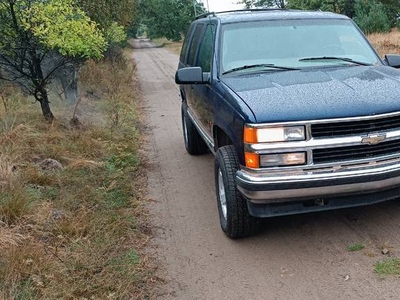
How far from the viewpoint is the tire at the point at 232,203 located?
3.92 meters

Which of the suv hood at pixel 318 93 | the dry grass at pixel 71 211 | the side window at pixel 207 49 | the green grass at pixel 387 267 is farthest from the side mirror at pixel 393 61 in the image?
the dry grass at pixel 71 211

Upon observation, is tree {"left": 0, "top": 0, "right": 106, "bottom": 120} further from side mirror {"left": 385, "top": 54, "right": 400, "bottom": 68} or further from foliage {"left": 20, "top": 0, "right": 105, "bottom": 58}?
side mirror {"left": 385, "top": 54, "right": 400, "bottom": 68}

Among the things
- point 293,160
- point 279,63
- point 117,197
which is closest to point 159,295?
point 293,160

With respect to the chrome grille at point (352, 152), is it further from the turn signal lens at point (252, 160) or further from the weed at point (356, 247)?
the weed at point (356, 247)

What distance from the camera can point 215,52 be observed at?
4.85 meters

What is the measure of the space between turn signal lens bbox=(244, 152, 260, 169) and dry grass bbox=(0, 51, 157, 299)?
47.8 inches

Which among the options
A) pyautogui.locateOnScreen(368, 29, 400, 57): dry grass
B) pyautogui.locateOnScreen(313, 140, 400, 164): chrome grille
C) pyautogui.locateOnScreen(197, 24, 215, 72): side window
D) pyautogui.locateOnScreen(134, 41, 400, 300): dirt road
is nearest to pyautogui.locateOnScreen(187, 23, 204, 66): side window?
pyautogui.locateOnScreen(197, 24, 215, 72): side window

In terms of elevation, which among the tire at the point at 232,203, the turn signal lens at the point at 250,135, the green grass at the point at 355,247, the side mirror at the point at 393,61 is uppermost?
the side mirror at the point at 393,61

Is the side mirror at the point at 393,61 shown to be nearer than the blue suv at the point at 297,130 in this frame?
No

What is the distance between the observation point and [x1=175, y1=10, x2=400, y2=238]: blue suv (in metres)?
3.44

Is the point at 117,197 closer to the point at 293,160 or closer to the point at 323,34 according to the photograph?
the point at 293,160

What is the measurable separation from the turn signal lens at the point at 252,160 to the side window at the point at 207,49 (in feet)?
5.47

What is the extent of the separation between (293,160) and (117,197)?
8.34ft

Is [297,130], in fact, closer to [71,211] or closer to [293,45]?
[293,45]
